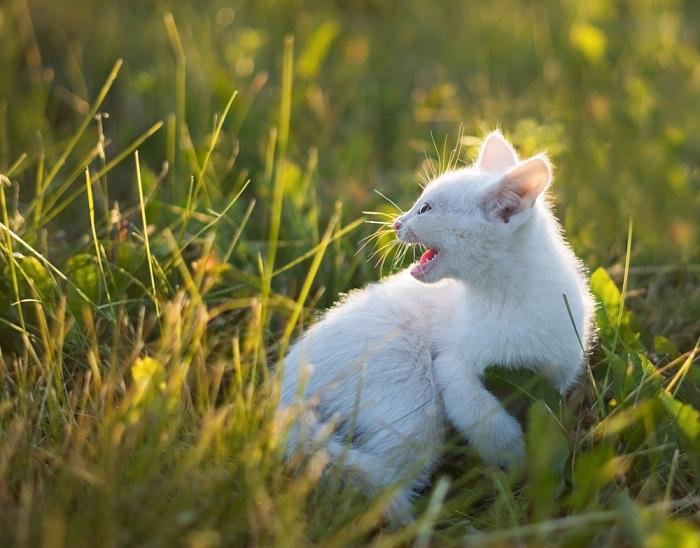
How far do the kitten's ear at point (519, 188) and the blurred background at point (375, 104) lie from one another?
1.90ft

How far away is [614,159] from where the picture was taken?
12.6ft

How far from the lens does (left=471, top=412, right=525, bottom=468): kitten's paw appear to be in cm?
216

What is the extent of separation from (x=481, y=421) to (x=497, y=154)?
0.82 metres

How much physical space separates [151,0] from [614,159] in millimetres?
2702

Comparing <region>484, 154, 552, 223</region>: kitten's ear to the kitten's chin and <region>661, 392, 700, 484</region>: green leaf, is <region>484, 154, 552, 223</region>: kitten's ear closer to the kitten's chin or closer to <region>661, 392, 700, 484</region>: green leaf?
the kitten's chin

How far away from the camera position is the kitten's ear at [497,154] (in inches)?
101

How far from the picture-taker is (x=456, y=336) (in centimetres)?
233

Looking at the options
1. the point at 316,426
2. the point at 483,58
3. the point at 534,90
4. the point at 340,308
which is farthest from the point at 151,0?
the point at 316,426

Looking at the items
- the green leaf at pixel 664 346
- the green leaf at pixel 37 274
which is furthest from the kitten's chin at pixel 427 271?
the green leaf at pixel 37 274

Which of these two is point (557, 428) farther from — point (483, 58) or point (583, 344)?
point (483, 58)

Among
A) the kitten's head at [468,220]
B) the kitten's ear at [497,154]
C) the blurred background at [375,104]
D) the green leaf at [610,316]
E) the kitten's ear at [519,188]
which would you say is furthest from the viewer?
the blurred background at [375,104]

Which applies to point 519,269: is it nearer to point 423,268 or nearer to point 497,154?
point 423,268

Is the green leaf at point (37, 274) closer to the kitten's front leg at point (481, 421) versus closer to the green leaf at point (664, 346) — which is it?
the kitten's front leg at point (481, 421)

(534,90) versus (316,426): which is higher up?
(534,90)
